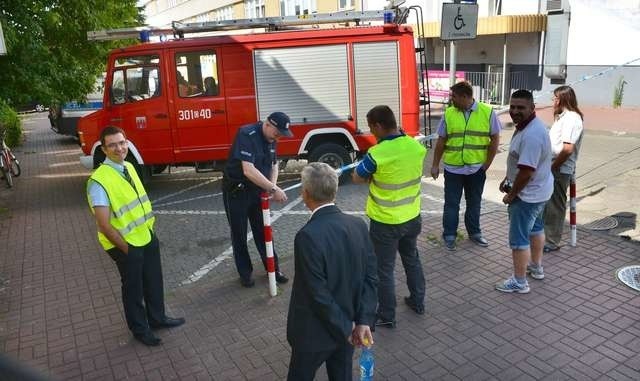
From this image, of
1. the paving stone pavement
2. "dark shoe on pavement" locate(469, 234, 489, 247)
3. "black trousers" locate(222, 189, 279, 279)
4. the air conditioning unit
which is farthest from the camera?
the air conditioning unit

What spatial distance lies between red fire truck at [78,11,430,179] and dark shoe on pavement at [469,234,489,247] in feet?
11.3

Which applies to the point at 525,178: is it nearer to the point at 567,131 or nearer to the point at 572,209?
the point at 567,131

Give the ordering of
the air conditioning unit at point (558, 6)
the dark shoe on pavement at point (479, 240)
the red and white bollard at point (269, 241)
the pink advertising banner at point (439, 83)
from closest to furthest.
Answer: the red and white bollard at point (269, 241)
the dark shoe on pavement at point (479, 240)
the air conditioning unit at point (558, 6)
the pink advertising banner at point (439, 83)

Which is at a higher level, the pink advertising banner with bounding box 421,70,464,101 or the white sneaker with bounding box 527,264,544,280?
the pink advertising banner with bounding box 421,70,464,101

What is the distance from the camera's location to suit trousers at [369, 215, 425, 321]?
398cm

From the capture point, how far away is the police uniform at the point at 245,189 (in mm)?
4750

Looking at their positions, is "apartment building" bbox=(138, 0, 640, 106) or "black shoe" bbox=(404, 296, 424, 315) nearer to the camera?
"black shoe" bbox=(404, 296, 424, 315)

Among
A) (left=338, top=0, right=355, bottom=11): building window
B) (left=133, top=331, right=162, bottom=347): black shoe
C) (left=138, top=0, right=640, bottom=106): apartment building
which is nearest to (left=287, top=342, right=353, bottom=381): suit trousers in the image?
(left=133, top=331, right=162, bottom=347): black shoe

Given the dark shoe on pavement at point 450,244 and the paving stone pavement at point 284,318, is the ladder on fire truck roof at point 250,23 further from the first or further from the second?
the dark shoe on pavement at point 450,244

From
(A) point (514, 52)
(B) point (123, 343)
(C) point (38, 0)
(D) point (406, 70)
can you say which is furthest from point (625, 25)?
(B) point (123, 343)

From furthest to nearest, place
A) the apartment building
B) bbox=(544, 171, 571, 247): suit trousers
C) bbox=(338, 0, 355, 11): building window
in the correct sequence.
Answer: bbox=(338, 0, 355, 11): building window → the apartment building → bbox=(544, 171, 571, 247): suit trousers

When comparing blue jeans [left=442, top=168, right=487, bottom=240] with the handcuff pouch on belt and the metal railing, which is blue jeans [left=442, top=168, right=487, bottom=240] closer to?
the handcuff pouch on belt

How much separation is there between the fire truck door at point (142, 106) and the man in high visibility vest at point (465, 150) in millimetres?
5079

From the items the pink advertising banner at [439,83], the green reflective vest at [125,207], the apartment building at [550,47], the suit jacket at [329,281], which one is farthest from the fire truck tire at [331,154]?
the pink advertising banner at [439,83]
